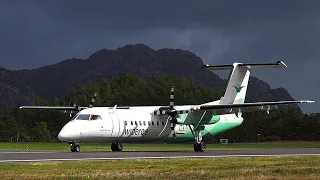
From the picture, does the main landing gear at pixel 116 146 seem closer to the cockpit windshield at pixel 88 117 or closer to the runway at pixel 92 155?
the cockpit windshield at pixel 88 117

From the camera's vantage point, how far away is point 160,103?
202 feet

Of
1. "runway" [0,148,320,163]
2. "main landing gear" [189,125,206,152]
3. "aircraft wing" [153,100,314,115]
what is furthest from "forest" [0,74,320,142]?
"runway" [0,148,320,163]

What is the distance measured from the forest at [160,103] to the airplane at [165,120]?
995cm

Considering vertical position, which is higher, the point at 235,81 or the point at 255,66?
the point at 255,66

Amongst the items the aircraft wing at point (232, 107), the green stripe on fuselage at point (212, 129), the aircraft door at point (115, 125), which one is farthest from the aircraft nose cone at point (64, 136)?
the green stripe on fuselage at point (212, 129)

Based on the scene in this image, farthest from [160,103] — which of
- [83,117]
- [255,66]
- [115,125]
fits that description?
[83,117]

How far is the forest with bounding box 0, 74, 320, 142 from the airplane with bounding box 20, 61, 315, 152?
32.7ft

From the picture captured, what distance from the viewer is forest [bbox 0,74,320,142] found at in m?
66.5

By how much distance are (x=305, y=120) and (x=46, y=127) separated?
54.8 metres

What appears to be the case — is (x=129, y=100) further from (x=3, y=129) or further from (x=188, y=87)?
(x=3, y=129)

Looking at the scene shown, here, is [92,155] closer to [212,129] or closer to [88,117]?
[88,117]

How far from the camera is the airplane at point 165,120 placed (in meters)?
40.4

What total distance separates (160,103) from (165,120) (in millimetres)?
14666

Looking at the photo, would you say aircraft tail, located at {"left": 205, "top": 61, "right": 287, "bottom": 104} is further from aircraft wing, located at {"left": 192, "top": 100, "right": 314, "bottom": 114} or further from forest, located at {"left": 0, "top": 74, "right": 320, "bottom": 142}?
forest, located at {"left": 0, "top": 74, "right": 320, "bottom": 142}
